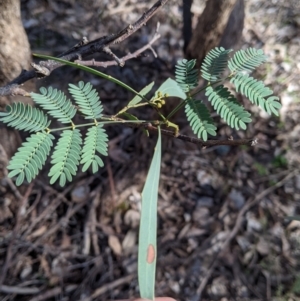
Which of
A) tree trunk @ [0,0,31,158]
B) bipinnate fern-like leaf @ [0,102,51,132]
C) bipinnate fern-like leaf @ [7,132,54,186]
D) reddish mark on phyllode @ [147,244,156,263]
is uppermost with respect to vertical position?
tree trunk @ [0,0,31,158]

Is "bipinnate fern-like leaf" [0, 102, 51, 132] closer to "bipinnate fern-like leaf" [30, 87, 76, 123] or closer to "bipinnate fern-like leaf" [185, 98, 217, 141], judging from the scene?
"bipinnate fern-like leaf" [30, 87, 76, 123]

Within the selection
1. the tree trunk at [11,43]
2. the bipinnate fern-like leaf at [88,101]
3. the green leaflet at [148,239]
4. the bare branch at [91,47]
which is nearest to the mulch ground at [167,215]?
the tree trunk at [11,43]

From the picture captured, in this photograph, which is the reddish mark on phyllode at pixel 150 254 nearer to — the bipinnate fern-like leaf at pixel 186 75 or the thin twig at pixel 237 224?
the bipinnate fern-like leaf at pixel 186 75

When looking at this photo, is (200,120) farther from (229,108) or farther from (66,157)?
(66,157)

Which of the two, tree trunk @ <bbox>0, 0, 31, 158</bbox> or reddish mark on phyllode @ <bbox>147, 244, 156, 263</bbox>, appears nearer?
reddish mark on phyllode @ <bbox>147, 244, 156, 263</bbox>

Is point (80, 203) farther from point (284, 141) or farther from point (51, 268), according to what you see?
point (284, 141)

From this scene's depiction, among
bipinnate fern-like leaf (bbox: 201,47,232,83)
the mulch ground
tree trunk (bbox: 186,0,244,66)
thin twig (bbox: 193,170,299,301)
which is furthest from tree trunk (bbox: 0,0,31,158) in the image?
thin twig (bbox: 193,170,299,301)
